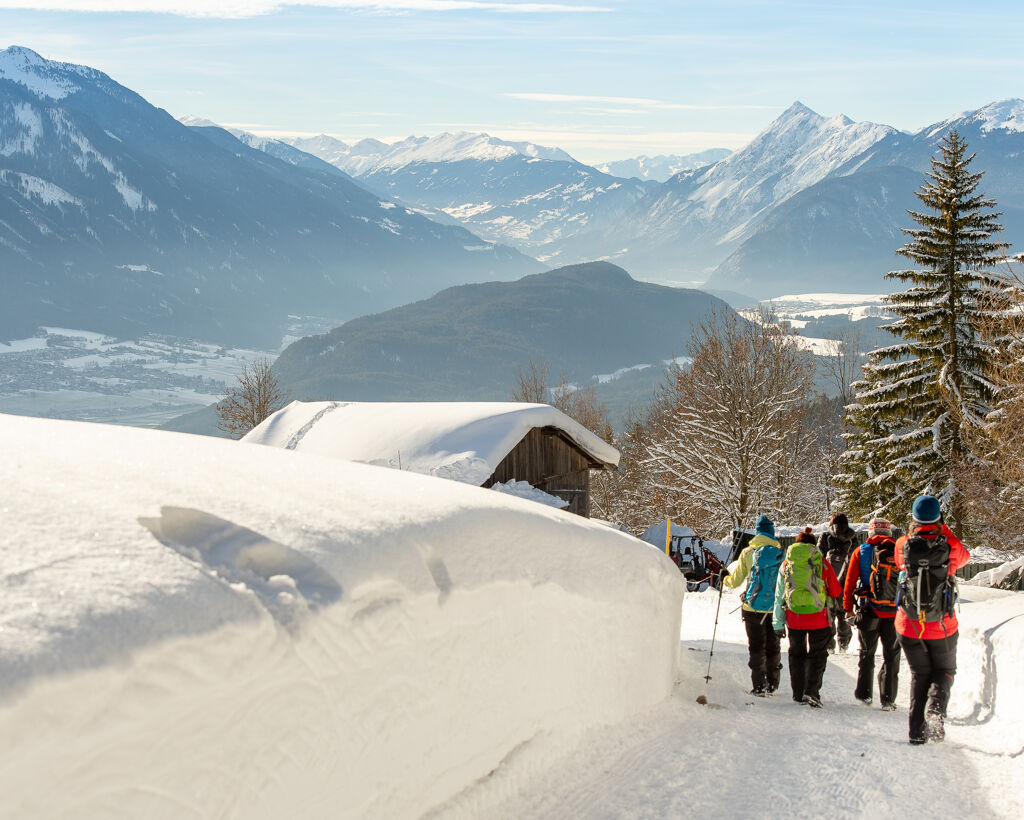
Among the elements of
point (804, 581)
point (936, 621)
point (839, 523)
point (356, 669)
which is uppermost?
point (356, 669)

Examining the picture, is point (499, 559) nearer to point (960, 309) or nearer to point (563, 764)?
point (563, 764)

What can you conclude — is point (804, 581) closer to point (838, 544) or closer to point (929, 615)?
point (838, 544)

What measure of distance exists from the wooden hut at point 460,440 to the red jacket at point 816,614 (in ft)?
37.4

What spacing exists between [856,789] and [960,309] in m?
23.0

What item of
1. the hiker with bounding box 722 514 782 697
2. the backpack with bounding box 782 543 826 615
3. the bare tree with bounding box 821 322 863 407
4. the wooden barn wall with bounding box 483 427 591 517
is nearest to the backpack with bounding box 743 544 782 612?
the hiker with bounding box 722 514 782 697

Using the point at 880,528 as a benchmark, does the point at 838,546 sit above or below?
below

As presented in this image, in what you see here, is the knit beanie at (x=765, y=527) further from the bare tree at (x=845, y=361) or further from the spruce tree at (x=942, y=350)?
the bare tree at (x=845, y=361)

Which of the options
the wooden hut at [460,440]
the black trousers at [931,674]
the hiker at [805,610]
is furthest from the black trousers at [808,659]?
the wooden hut at [460,440]

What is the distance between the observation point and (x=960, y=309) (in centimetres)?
2500

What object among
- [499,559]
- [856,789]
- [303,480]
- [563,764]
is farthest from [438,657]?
[856,789]

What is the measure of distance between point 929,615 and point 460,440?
1459cm

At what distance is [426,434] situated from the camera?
66.3 ft

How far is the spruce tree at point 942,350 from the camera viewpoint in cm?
2455

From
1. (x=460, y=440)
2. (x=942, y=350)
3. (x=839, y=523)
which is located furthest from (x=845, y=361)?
(x=839, y=523)
